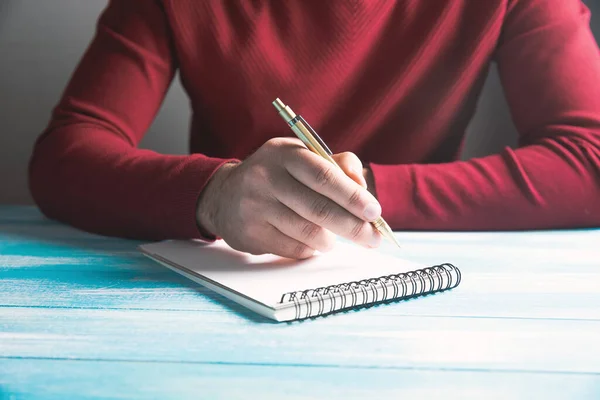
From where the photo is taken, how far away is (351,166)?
2.14ft

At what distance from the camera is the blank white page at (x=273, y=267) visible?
56 cm

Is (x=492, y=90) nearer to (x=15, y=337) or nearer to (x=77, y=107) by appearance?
(x=77, y=107)

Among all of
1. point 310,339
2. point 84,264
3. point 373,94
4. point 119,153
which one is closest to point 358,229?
point 310,339

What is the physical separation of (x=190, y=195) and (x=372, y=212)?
28 centimetres

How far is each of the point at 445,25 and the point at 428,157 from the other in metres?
0.27

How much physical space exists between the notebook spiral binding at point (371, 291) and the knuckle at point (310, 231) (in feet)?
0.35

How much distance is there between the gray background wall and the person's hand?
93 cm

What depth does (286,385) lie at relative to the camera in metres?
0.38

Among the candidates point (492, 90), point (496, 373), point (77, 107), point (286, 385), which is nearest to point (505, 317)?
point (496, 373)

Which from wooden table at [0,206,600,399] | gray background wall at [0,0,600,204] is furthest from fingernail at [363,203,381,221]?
gray background wall at [0,0,600,204]

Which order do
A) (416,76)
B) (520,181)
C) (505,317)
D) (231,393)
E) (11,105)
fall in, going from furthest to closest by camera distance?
1. (11,105)
2. (416,76)
3. (520,181)
4. (505,317)
5. (231,393)

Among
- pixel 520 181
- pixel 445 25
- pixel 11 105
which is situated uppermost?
pixel 445 25

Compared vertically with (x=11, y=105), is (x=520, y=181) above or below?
above

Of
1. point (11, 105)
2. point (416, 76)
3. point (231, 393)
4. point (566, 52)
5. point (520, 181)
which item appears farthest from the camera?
point (11, 105)
